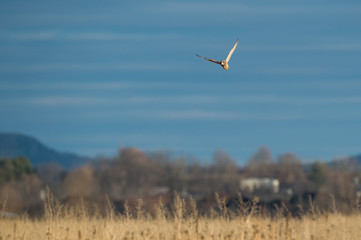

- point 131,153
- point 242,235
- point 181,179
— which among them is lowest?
point 242,235

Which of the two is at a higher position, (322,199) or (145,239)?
(322,199)

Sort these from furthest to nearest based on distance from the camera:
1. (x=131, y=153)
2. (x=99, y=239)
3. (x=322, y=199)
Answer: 1. (x=131, y=153)
2. (x=322, y=199)
3. (x=99, y=239)

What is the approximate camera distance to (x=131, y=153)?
76812 millimetres

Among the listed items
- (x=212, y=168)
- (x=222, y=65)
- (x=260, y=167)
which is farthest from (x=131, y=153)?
(x=222, y=65)

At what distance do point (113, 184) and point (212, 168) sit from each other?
12.8m

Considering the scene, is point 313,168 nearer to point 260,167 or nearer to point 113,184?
point 260,167

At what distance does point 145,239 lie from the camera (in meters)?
16.2

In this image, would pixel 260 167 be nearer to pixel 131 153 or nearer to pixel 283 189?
pixel 283 189

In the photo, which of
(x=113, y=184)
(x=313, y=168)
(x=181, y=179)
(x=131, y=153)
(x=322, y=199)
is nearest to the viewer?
(x=322, y=199)

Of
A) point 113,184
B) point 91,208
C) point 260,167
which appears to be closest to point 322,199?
point 91,208

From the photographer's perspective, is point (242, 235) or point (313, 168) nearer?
point (242, 235)

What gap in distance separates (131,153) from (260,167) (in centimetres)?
1840

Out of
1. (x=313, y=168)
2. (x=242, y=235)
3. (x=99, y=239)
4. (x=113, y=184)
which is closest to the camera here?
(x=242, y=235)

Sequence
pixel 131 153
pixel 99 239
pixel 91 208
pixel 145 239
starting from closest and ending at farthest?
1. pixel 145 239
2. pixel 99 239
3. pixel 91 208
4. pixel 131 153
